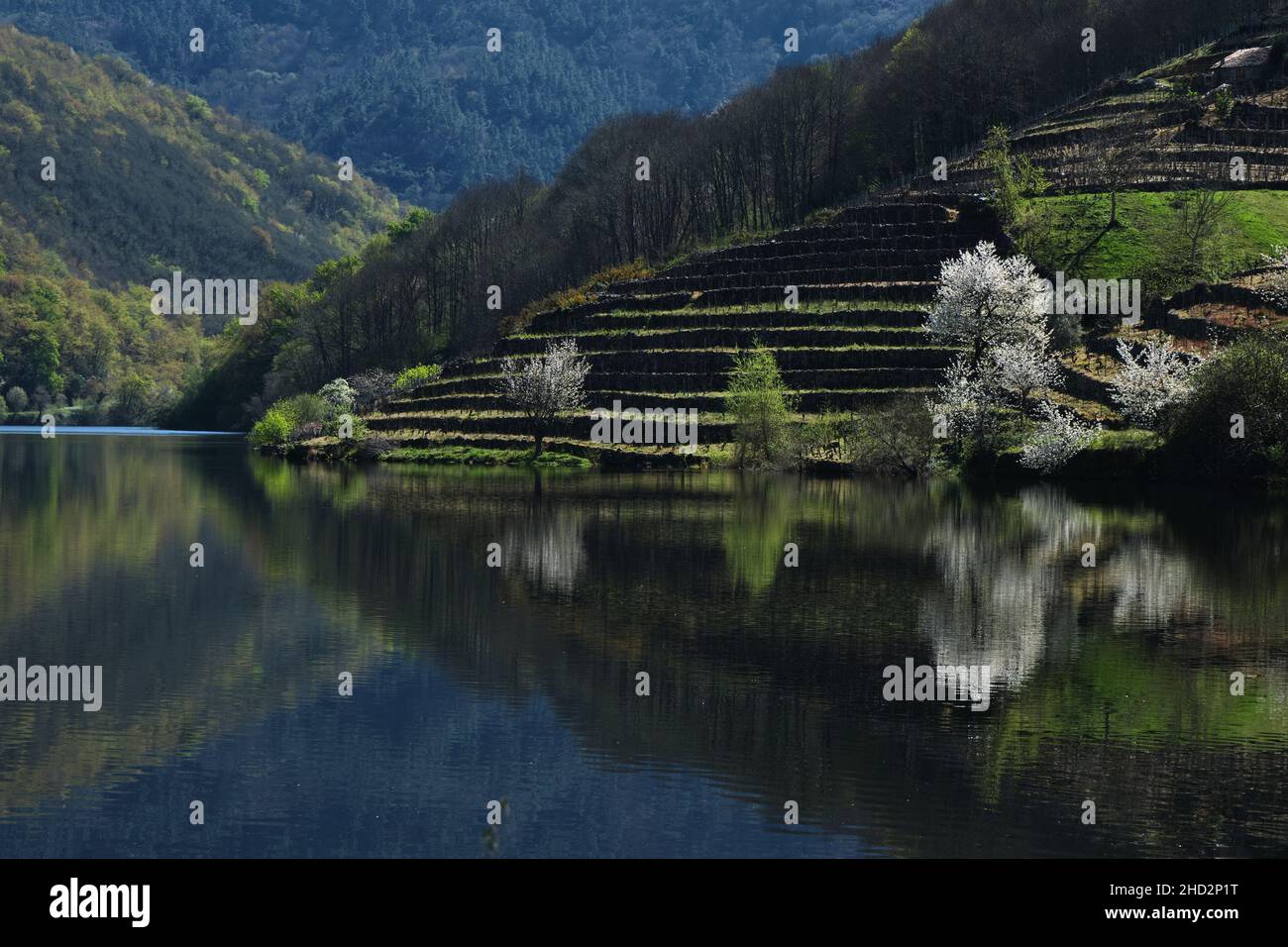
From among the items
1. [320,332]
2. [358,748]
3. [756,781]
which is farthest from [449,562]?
[320,332]

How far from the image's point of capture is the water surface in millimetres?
21578

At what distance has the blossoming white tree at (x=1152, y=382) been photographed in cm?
8612

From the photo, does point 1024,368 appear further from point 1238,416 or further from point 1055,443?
point 1238,416

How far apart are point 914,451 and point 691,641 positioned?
6064cm

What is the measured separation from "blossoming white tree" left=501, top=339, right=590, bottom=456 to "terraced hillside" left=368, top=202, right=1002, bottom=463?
158 centimetres

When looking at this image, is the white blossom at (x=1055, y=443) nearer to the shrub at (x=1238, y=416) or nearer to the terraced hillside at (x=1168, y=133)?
the shrub at (x=1238, y=416)

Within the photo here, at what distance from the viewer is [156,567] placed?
160ft

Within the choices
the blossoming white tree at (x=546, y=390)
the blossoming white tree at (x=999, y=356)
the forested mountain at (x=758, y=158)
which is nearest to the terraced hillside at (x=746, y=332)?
the blossoming white tree at (x=546, y=390)

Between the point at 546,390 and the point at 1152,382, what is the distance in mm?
43735

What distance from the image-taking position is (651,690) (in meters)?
29.6

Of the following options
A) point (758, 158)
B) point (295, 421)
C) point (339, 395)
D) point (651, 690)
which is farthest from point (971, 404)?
point (339, 395)

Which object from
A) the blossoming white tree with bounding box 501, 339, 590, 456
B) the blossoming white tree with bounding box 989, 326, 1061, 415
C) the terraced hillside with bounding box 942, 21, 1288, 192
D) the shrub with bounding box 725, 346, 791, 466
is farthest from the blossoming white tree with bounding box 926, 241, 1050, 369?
the terraced hillside with bounding box 942, 21, 1288, 192
